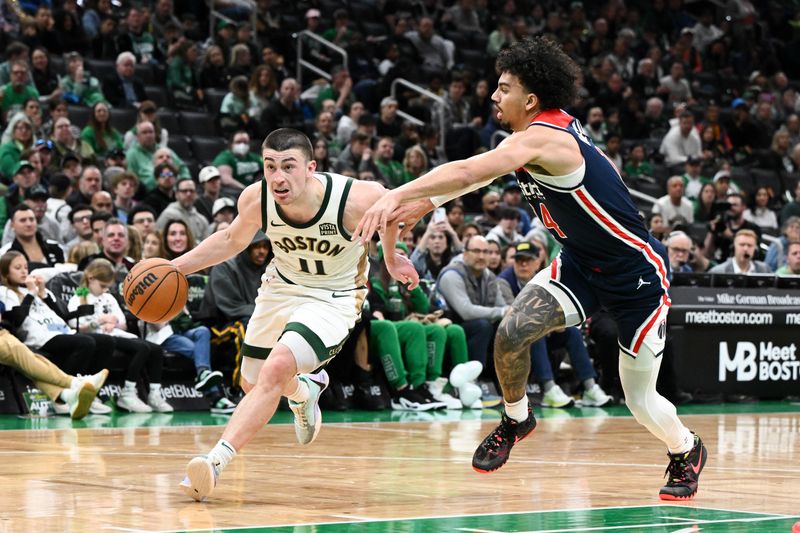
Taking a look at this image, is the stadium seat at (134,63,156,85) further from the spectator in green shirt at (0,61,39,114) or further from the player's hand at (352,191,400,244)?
the player's hand at (352,191,400,244)

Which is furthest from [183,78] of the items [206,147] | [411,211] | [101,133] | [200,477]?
[411,211]

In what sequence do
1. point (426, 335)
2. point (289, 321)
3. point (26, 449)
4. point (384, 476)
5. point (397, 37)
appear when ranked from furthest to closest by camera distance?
point (397, 37), point (426, 335), point (26, 449), point (384, 476), point (289, 321)

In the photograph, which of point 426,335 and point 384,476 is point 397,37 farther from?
point 384,476

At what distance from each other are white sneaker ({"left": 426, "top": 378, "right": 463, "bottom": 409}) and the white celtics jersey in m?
5.63

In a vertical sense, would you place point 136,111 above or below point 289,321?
above

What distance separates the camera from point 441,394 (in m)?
12.9

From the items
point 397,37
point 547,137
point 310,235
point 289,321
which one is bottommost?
point 289,321

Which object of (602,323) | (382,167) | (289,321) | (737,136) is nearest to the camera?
(289,321)

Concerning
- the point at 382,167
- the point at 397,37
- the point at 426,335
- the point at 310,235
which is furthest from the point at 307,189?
the point at 397,37

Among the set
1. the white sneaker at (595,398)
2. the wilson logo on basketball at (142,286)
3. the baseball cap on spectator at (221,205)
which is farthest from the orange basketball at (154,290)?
the white sneaker at (595,398)

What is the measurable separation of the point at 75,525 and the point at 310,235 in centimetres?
221

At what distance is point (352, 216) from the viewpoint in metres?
6.96

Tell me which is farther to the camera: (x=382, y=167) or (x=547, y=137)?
(x=382, y=167)

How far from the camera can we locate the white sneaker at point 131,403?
11680 millimetres
